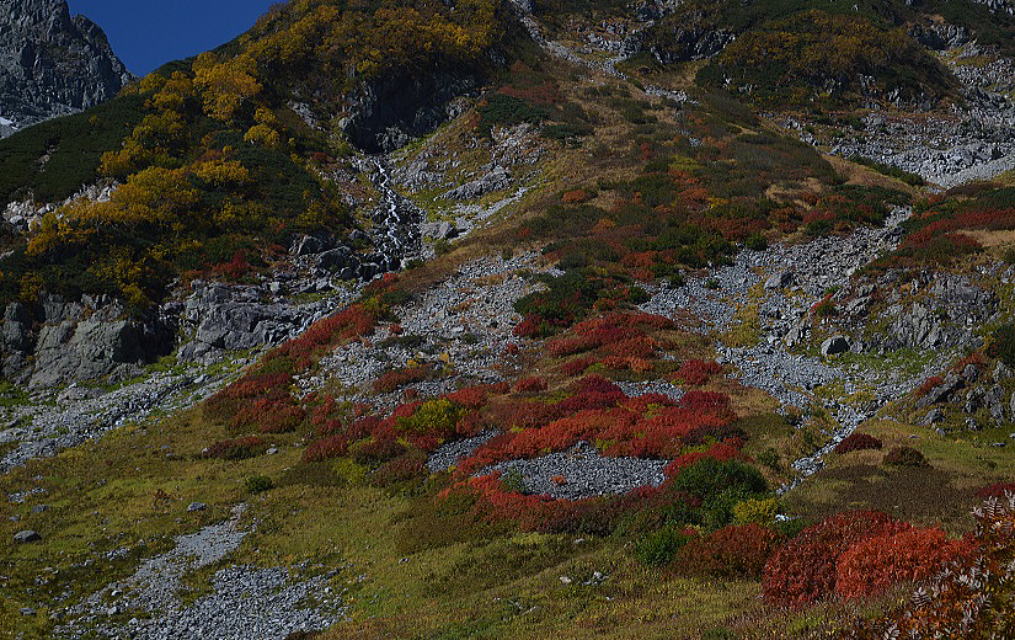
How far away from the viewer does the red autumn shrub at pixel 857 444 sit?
18.5 m

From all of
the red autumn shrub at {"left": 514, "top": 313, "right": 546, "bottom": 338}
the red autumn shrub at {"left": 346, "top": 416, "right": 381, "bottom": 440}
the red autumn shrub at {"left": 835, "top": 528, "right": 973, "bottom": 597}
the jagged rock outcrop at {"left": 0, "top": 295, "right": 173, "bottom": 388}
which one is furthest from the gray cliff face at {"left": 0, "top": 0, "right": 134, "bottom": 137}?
the red autumn shrub at {"left": 835, "top": 528, "right": 973, "bottom": 597}

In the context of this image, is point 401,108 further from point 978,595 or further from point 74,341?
point 978,595

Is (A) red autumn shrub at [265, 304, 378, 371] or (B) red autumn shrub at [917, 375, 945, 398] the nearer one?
(B) red autumn shrub at [917, 375, 945, 398]

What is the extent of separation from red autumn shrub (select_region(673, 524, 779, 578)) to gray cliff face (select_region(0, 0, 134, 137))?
565 ft

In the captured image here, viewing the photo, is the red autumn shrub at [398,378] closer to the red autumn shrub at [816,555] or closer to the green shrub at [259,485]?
the green shrub at [259,485]

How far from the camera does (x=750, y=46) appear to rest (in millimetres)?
92812

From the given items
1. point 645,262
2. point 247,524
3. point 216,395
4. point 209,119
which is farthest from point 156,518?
point 209,119

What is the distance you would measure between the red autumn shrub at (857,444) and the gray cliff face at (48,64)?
172001mm

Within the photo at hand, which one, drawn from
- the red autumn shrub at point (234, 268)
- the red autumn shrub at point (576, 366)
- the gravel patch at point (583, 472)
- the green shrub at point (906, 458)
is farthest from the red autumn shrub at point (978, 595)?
the red autumn shrub at point (234, 268)

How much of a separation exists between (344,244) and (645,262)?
24.1 metres

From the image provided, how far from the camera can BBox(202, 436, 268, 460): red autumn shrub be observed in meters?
25.8

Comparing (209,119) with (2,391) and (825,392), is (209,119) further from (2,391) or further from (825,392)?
(825,392)

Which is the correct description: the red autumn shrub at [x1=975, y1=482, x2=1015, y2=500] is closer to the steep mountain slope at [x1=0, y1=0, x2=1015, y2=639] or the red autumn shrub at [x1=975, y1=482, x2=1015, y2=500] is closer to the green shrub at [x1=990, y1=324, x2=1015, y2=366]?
the steep mountain slope at [x1=0, y1=0, x2=1015, y2=639]

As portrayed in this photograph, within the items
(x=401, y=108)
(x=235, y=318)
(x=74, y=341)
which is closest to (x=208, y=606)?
(x=235, y=318)
